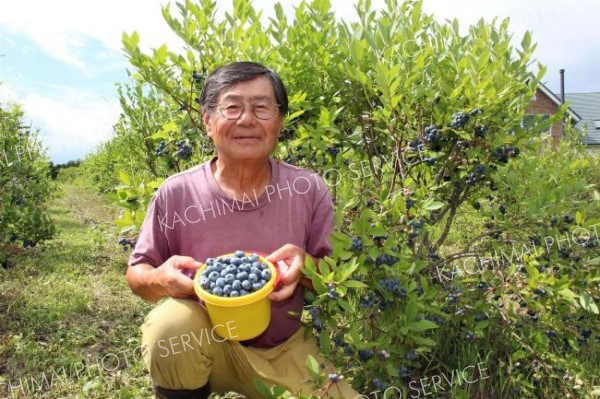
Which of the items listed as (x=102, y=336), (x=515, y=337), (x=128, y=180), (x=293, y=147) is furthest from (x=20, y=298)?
(x=515, y=337)

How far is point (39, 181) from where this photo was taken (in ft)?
21.6

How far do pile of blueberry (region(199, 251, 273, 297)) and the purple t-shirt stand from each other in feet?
0.84

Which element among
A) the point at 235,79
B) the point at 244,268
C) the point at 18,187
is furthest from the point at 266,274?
the point at 18,187

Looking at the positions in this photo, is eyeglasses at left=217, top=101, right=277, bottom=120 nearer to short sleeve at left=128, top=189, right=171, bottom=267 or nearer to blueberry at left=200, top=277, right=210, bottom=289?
short sleeve at left=128, top=189, right=171, bottom=267

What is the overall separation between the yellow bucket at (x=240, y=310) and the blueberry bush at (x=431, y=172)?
1.23 ft

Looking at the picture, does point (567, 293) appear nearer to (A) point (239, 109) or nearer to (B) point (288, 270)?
(B) point (288, 270)

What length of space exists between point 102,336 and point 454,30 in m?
2.95

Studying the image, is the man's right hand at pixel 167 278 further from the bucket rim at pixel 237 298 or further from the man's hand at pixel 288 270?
the man's hand at pixel 288 270

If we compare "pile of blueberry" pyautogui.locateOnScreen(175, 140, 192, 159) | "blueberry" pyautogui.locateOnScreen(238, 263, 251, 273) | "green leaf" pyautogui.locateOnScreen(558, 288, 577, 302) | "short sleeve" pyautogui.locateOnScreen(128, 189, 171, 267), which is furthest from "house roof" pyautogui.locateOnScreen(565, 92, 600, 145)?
"blueberry" pyautogui.locateOnScreen(238, 263, 251, 273)

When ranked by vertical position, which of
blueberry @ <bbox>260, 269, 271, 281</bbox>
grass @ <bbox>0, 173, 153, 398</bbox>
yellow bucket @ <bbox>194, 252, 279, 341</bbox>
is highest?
blueberry @ <bbox>260, 269, 271, 281</bbox>

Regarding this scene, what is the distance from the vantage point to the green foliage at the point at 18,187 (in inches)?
214

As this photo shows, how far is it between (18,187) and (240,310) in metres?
5.03

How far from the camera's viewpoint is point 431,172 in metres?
2.54

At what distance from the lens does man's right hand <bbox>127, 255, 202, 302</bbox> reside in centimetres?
175
